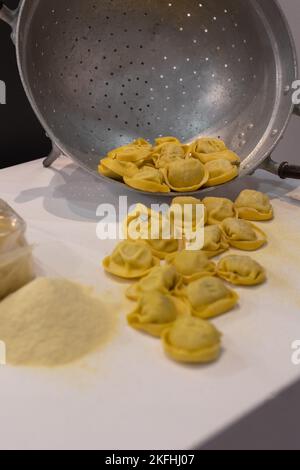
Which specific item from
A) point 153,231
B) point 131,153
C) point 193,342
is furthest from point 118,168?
point 193,342

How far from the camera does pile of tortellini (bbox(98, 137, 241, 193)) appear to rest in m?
0.80

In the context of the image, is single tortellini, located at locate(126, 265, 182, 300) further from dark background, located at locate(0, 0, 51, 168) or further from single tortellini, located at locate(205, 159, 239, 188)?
dark background, located at locate(0, 0, 51, 168)

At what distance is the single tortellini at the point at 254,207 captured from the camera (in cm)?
79

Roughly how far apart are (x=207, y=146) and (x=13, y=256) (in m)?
0.38

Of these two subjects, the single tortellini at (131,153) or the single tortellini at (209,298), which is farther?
the single tortellini at (131,153)

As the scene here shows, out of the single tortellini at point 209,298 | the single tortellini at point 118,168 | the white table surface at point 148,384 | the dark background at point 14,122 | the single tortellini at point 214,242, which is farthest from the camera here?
the dark background at point 14,122

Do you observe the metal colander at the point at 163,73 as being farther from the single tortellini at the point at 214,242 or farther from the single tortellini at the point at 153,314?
the single tortellini at the point at 153,314

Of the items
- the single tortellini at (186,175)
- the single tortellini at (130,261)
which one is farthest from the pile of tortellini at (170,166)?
the single tortellini at (130,261)

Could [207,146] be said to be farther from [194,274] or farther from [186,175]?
[194,274]

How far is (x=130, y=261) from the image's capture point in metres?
0.67

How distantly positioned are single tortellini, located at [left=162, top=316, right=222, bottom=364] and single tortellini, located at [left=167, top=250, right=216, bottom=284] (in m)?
0.10

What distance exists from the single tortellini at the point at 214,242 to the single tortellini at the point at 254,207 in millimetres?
76

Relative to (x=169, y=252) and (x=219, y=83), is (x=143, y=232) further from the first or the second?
(x=219, y=83)

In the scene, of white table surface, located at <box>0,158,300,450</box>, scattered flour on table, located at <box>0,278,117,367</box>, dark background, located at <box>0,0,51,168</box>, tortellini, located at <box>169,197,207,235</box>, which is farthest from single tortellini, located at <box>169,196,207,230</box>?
dark background, located at <box>0,0,51,168</box>
